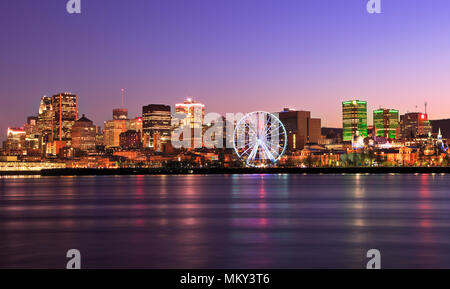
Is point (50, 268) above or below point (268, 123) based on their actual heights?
below

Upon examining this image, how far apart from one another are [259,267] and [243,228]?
14.0 metres

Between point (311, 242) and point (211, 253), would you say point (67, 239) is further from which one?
point (311, 242)

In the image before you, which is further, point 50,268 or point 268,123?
point 268,123

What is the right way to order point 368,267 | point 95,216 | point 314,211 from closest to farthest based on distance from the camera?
point 368,267 → point 95,216 → point 314,211

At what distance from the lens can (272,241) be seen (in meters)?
30.0

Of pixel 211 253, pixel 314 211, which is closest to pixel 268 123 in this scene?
pixel 314 211

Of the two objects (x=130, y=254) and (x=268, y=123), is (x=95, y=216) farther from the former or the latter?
(x=268, y=123)

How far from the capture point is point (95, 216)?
44938 millimetres
